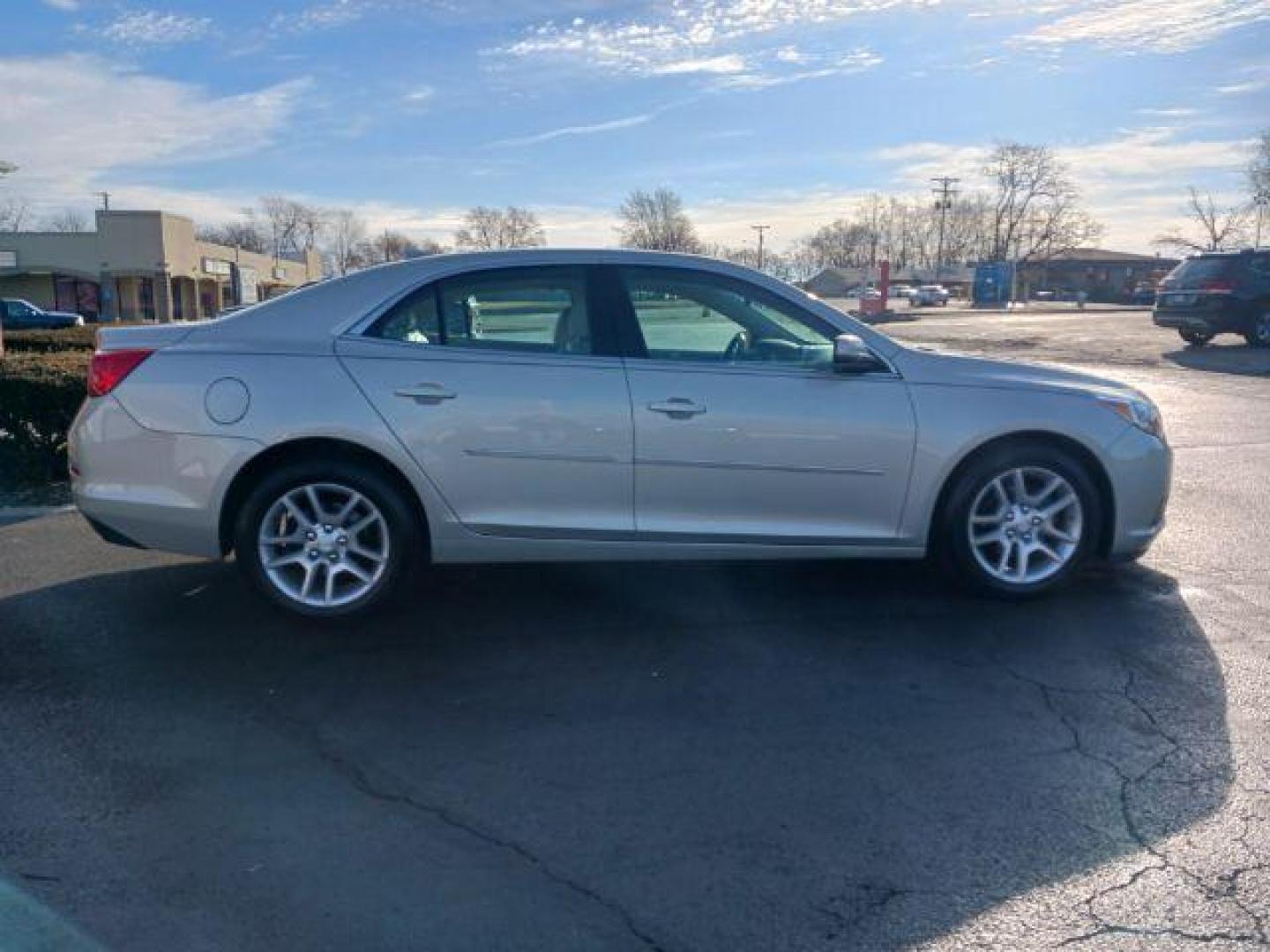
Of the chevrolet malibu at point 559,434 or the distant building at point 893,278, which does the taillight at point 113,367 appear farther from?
the distant building at point 893,278

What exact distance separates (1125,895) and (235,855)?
7.93ft

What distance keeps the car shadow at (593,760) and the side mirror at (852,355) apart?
117 cm

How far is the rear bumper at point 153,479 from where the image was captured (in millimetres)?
4461

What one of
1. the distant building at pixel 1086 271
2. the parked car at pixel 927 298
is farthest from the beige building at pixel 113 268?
the distant building at pixel 1086 271

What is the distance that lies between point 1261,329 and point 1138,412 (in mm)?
18215

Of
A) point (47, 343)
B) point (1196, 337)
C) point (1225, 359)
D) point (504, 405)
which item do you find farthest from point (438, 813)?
point (1196, 337)

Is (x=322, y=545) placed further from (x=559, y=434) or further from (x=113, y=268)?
(x=113, y=268)

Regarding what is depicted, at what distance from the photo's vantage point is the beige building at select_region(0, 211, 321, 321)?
52.9m

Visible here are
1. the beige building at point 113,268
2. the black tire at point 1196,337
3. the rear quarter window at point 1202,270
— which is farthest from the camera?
the beige building at point 113,268

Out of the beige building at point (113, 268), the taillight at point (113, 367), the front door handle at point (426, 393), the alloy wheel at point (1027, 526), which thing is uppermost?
the beige building at point (113, 268)

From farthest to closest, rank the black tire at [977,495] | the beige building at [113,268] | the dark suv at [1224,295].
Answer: the beige building at [113,268]
the dark suv at [1224,295]
the black tire at [977,495]

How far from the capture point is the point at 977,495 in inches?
190

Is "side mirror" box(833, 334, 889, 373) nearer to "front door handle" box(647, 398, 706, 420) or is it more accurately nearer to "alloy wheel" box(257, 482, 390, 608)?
"front door handle" box(647, 398, 706, 420)

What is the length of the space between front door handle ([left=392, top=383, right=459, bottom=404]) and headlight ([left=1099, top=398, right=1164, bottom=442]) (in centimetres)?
311
